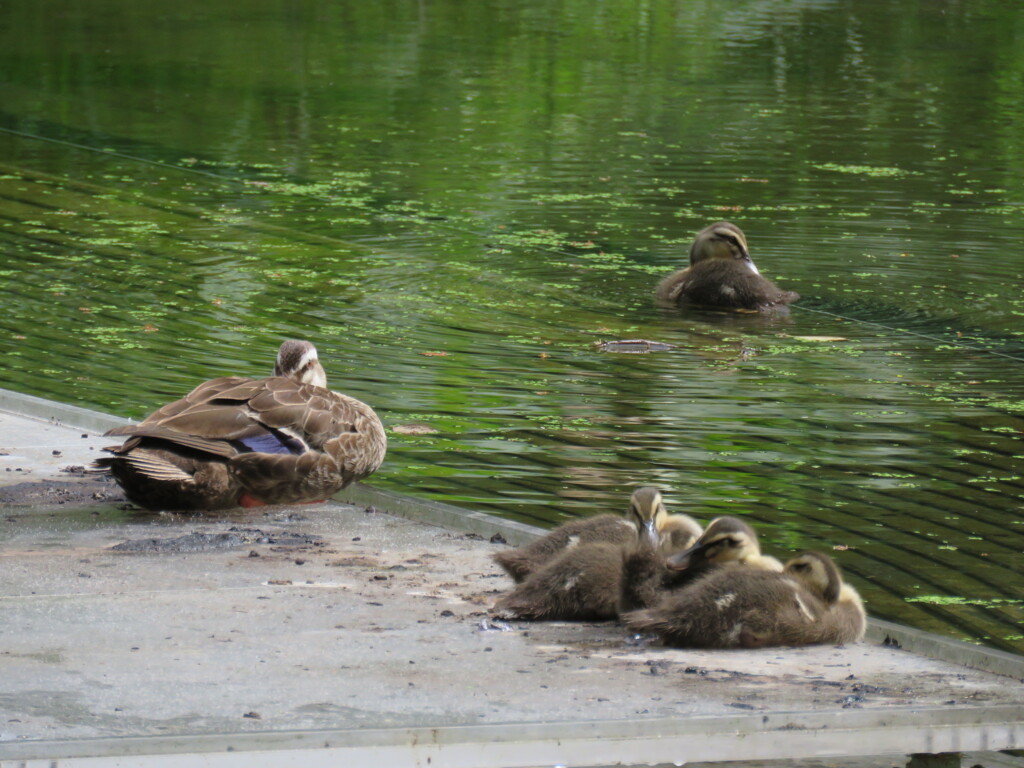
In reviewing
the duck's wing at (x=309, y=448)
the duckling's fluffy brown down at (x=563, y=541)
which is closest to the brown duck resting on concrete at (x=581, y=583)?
the duckling's fluffy brown down at (x=563, y=541)

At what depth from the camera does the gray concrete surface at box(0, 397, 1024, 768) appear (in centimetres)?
430

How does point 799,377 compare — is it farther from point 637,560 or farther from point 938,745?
point 938,745

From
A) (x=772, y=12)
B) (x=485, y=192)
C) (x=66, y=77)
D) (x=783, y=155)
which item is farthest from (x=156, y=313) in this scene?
(x=772, y=12)

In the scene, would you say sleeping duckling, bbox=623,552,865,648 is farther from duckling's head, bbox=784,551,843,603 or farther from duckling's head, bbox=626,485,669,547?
duckling's head, bbox=626,485,669,547

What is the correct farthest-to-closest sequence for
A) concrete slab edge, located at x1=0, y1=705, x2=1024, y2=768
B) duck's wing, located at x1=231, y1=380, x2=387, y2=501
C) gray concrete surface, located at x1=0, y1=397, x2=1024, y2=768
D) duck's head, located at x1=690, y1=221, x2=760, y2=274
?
1. duck's head, located at x1=690, y1=221, x2=760, y2=274
2. duck's wing, located at x1=231, y1=380, x2=387, y2=501
3. gray concrete surface, located at x1=0, y1=397, x2=1024, y2=768
4. concrete slab edge, located at x1=0, y1=705, x2=1024, y2=768

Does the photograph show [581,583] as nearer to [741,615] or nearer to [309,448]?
[741,615]

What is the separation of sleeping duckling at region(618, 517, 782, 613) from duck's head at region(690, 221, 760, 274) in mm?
5965

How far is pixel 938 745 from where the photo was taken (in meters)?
4.45

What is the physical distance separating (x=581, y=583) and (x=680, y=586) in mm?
274

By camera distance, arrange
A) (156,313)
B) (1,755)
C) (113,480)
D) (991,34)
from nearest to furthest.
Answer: (1,755) → (113,480) → (156,313) → (991,34)

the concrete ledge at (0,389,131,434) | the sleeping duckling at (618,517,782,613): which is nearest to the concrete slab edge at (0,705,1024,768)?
the sleeping duckling at (618,517,782,613)

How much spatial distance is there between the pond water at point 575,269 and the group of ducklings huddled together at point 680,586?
801 millimetres

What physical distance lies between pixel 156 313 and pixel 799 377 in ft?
11.9

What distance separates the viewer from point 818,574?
522 centimetres
